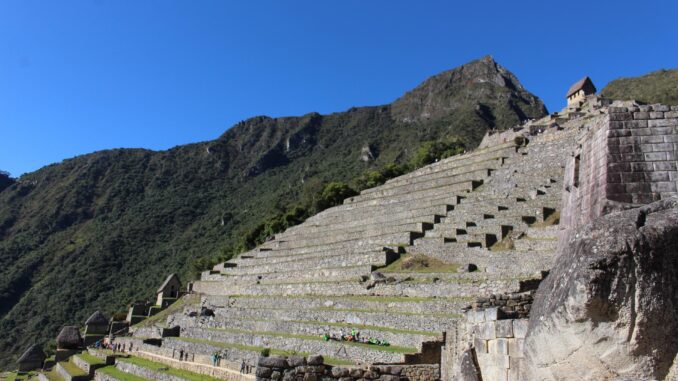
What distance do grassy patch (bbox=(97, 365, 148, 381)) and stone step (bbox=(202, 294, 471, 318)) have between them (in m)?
5.09

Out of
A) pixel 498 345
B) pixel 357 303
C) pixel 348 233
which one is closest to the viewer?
pixel 498 345

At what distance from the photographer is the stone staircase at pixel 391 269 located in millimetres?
13328

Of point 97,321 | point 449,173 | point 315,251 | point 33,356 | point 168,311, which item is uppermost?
point 449,173

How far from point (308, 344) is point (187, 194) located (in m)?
73.9

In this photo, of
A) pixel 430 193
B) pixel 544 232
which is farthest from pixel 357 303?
pixel 430 193

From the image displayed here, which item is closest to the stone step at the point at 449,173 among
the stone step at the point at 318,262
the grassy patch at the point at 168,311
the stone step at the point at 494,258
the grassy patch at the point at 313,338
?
the stone step at the point at 318,262

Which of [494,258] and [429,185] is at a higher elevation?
[429,185]

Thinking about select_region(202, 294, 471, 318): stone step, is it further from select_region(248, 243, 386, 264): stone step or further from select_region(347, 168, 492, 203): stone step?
select_region(347, 168, 492, 203): stone step

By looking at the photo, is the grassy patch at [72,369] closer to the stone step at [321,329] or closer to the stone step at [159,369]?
the stone step at [159,369]

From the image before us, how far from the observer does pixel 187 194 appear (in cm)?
8381

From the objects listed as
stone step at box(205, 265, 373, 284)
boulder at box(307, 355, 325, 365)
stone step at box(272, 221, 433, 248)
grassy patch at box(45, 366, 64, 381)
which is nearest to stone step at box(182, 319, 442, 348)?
boulder at box(307, 355, 325, 365)

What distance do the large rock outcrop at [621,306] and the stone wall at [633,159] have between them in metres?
2.68

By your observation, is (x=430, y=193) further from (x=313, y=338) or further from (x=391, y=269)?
(x=313, y=338)

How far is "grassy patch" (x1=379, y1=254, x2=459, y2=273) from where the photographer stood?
57.6 feet
